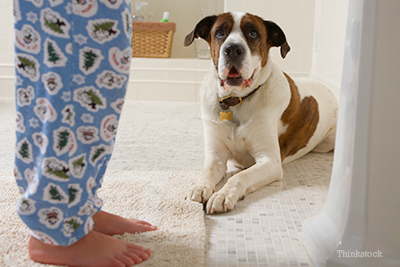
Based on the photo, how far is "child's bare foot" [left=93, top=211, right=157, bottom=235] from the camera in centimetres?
99

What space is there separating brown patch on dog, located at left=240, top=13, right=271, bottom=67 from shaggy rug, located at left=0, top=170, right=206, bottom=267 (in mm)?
557

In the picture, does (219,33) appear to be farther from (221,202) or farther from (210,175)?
(221,202)

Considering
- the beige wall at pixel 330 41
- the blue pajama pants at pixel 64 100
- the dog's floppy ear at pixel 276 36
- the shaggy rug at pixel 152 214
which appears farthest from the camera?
the beige wall at pixel 330 41

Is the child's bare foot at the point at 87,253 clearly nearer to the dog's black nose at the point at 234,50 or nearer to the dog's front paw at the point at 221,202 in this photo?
the dog's front paw at the point at 221,202

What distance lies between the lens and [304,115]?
69.7 inches

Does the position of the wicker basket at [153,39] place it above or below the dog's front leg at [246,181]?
above

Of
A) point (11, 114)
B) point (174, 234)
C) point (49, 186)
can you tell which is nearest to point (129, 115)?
point (11, 114)

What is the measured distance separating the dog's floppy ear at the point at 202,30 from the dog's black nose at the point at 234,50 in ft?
0.72

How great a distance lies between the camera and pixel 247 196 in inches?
53.1

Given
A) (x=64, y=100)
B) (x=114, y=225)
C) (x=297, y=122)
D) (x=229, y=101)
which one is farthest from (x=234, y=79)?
(x=64, y=100)

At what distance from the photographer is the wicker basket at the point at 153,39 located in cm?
329

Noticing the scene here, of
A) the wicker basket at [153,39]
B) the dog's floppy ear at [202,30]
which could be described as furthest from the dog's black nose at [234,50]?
the wicker basket at [153,39]

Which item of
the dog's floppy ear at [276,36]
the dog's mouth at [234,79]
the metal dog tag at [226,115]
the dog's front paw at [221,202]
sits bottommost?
the dog's front paw at [221,202]

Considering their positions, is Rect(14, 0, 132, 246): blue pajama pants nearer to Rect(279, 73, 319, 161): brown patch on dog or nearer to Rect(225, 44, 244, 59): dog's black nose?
Rect(225, 44, 244, 59): dog's black nose
